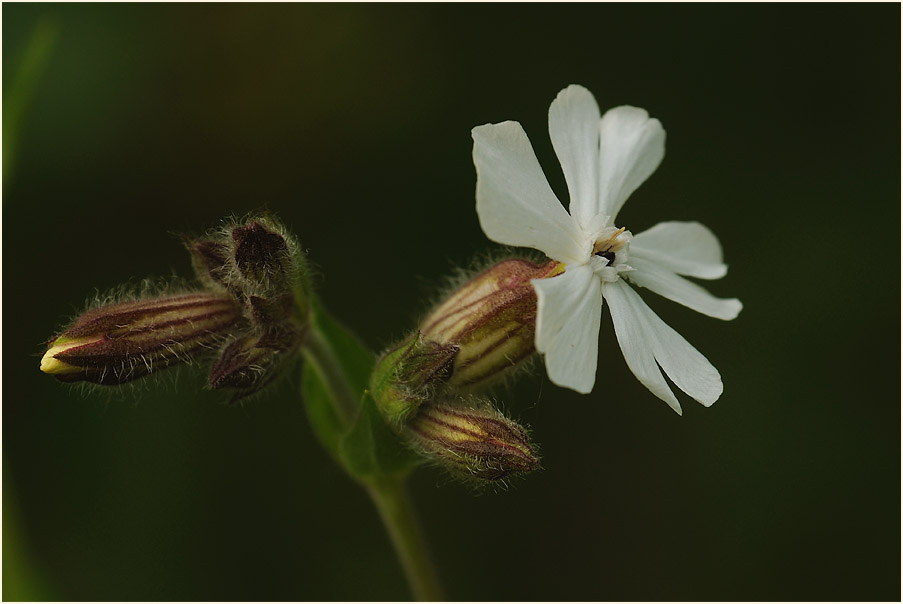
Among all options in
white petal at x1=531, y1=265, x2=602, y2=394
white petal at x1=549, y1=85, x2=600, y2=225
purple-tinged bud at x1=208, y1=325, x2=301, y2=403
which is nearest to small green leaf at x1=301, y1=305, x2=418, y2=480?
purple-tinged bud at x1=208, y1=325, x2=301, y2=403

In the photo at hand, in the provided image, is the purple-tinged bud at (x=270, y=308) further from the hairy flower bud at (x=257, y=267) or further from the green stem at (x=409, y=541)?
the green stem at (x=409, y=541)

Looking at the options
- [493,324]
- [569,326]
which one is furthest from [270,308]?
[569,326]

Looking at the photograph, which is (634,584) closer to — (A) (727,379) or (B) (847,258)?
(A) (727,379)

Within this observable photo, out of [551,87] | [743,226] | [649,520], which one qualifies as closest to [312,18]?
[551,87]

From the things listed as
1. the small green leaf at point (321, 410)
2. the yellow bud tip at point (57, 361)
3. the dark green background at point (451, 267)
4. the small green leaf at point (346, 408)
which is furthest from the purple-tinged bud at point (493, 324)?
the dark green background at point (451, 267)

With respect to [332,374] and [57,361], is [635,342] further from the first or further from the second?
[57,361]

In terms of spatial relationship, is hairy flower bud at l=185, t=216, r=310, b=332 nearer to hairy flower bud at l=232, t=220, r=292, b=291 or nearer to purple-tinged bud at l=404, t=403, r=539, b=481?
hairy flower bud at l=232, t=220, r=292, b=291

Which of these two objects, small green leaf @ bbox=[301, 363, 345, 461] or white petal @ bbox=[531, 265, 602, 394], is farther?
small green leaf @ bbox=[301, 363, 345, 461]
